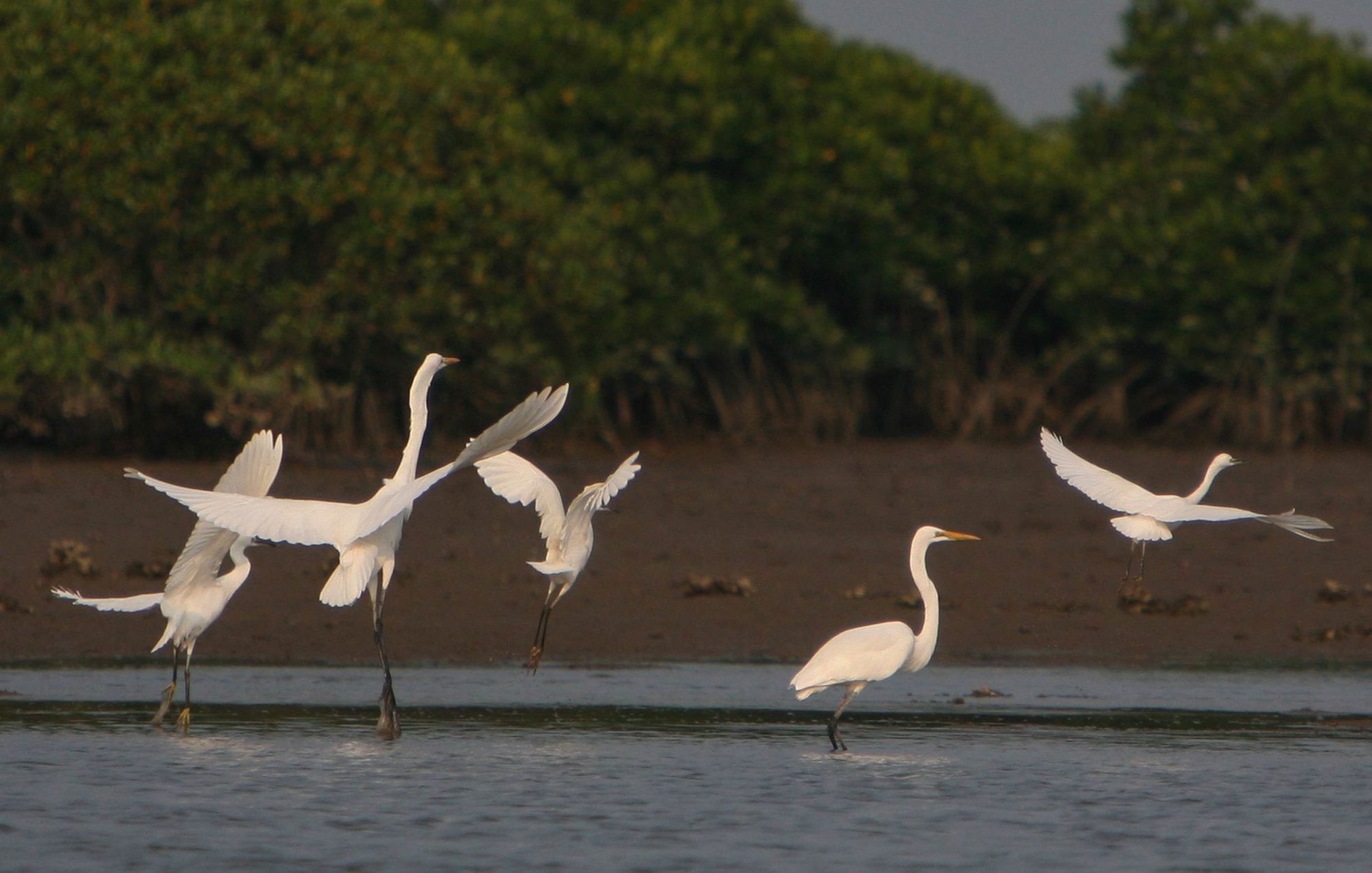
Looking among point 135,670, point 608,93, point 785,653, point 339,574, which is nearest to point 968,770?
point 339,574

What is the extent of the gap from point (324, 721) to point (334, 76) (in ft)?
36.6

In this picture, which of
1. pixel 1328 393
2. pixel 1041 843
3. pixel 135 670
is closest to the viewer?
pixel 1041 843

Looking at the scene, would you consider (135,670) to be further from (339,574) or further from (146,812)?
(146,812)

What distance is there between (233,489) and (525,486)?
1.98m

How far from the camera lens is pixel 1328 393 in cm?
2509

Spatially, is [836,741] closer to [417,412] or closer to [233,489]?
[417,412]

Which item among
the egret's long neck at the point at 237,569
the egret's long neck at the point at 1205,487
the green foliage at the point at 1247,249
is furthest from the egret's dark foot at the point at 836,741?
the green foliage at the point at 1247,249

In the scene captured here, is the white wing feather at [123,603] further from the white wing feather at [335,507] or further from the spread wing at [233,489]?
the white wing feather at [335,507]

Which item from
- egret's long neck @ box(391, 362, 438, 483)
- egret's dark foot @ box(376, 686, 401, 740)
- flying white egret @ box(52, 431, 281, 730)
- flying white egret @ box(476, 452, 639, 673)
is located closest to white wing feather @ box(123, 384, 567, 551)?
egret's long neck @ box(391, 362, 438, 483)

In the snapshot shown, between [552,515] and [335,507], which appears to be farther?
[552,515]

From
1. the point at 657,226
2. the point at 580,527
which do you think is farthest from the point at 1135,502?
the point at 657,226

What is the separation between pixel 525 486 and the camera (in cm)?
1159

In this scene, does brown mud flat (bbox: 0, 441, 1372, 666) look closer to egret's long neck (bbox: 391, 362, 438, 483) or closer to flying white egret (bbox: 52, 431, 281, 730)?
flying white egret (bbox: 52, 431, 281, 730)

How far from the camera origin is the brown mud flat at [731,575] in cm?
1281
